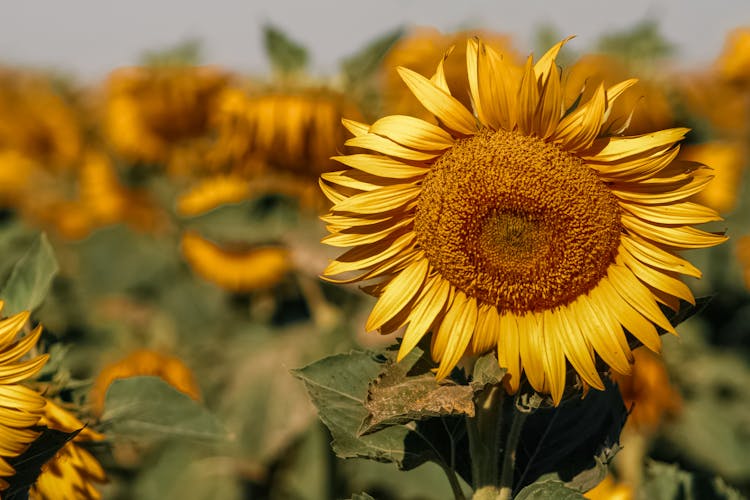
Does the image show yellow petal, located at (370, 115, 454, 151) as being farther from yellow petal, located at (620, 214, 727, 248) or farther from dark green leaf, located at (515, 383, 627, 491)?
dark green leaf, located at (515, 383, 627, 491)

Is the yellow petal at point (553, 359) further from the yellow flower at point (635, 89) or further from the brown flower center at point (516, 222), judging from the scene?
the yellow flower at point (635, 89)

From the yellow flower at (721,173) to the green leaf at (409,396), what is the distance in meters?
3.12

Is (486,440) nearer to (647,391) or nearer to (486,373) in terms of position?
(486,373)

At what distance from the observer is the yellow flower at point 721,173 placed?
14.0 feet

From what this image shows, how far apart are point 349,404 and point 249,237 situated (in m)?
1.96

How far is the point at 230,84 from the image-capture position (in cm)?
406

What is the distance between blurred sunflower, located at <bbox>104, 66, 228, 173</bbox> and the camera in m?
4.05

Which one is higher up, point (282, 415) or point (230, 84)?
point (230, 84)

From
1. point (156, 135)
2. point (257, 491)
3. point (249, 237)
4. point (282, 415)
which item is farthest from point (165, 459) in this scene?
point (156, 135)

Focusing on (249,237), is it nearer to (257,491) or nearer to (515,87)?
(257,491)

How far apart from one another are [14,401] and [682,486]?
4.18 ft

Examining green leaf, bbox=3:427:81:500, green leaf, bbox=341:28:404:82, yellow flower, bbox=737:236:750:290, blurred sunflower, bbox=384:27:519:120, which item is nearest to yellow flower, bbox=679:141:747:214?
yellow flower, bbox=737:236:750:290

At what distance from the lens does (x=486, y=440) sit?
1383mm

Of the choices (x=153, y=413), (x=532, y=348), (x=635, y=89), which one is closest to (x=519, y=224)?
(x=532, y=348)
